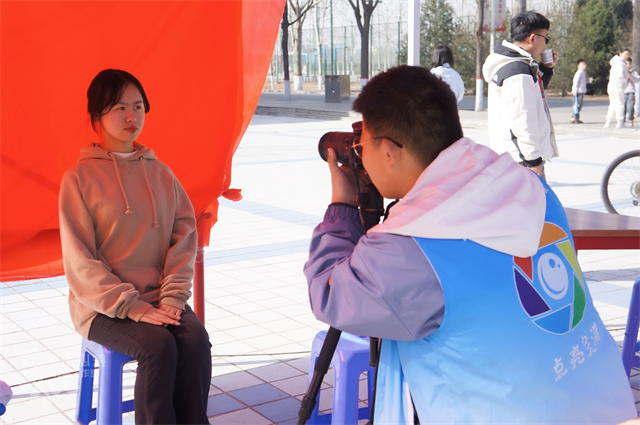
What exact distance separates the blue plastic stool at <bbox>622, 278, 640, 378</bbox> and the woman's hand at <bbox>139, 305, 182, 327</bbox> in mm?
1778

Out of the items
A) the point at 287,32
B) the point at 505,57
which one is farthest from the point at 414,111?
the point at 287,32

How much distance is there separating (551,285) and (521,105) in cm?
295

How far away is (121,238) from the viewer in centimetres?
228

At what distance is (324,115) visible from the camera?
18297 mm

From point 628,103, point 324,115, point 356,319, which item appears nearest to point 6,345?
point 356,319

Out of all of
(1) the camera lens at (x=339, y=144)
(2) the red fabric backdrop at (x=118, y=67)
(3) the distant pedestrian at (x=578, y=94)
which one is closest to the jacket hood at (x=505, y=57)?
(2) the red fabric backdrop at (x=118, y=67)

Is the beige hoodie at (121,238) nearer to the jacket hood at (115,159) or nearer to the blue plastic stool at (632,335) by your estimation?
the jacket hood at (115,159)

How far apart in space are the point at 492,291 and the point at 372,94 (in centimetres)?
45

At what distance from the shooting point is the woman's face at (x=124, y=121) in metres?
2.32

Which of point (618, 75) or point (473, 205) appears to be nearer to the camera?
point (473, 205)

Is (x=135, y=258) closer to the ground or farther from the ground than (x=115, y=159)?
closer to the ground

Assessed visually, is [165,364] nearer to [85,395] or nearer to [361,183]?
[85,395]

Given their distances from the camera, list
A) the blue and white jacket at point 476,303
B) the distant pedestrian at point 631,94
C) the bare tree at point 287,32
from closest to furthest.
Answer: the blue and white jacket at point 476,303
the distant pedestrian at point 631,94
the bare tree at point 287,32

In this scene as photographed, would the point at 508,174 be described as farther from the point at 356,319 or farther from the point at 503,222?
the point at 356,319
